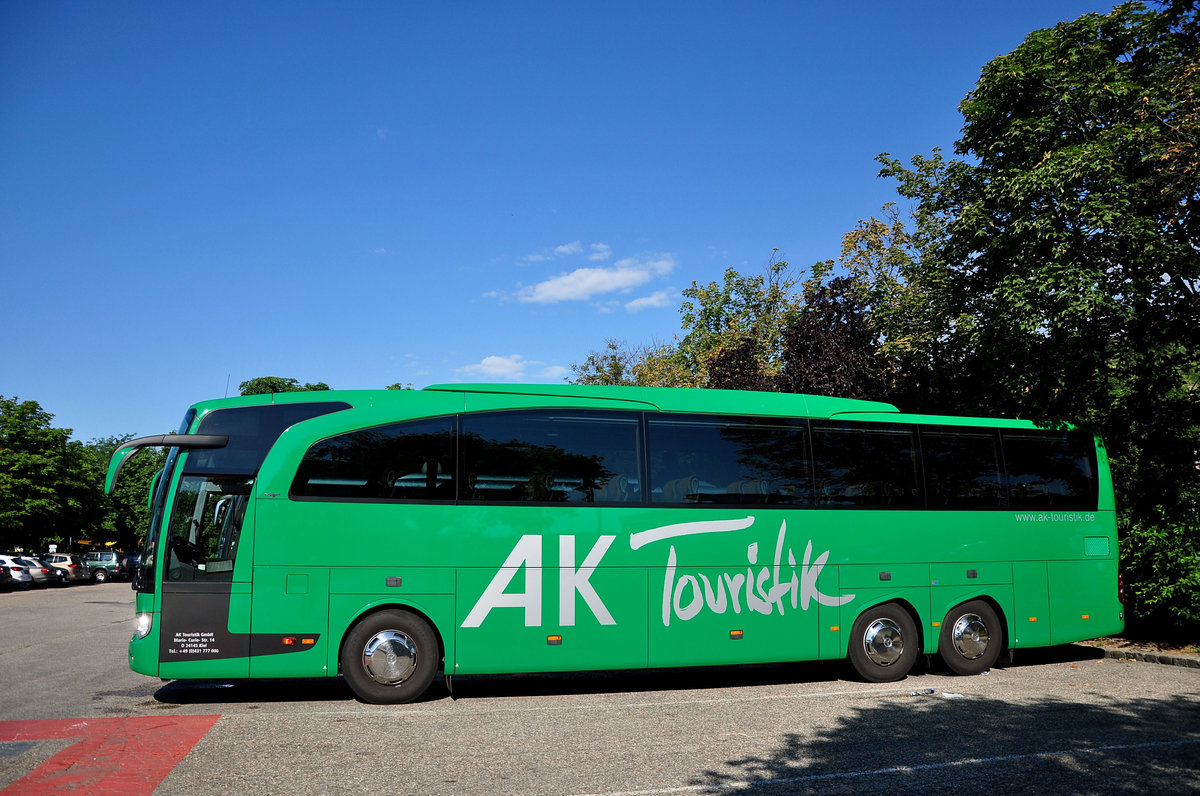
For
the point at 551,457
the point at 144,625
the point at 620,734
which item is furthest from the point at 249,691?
the point at 620,734

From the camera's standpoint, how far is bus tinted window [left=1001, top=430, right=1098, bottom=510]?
11648mm

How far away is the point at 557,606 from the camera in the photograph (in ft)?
31.3

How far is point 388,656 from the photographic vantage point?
30.2 feet

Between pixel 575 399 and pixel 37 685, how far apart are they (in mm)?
7596

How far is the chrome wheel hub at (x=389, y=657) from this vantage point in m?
9.16

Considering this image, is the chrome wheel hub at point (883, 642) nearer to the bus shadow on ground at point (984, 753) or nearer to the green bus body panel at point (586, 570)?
the green bus body panel at point (586, 570)

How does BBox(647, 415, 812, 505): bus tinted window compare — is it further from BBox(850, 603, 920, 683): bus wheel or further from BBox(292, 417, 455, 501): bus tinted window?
BBox(292, 417, 455, 501): bus tinted window

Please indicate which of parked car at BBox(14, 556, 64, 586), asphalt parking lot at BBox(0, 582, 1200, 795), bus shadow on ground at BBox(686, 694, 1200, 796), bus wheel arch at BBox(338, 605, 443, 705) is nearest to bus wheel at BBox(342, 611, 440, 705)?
bus wheel arch at BBox(338, 605, 443, 705)

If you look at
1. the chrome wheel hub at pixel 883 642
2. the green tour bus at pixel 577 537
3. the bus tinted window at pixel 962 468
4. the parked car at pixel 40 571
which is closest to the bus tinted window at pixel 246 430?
the green tour bus at pixel 577 537

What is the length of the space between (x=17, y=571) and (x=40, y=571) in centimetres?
234

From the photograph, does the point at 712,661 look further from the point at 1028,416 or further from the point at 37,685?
the point at 37,685

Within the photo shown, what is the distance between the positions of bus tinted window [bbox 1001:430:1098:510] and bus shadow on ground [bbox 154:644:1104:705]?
93.9 inches

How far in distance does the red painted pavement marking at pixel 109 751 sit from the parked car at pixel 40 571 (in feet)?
124

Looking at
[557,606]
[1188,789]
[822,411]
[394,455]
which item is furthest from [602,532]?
[1188,789]
